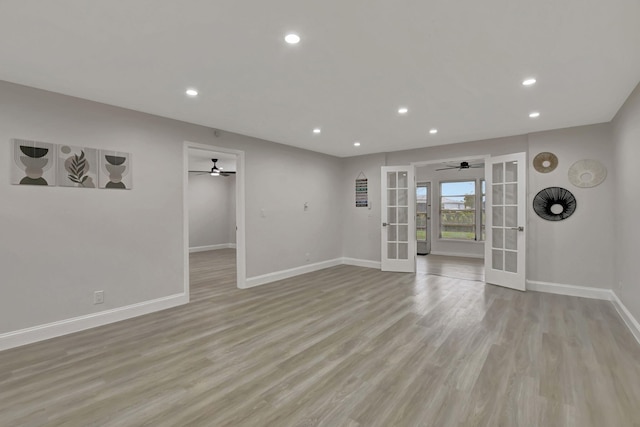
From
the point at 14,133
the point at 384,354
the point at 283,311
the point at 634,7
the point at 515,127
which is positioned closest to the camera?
the point at 634,7

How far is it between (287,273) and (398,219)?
99.7 inches

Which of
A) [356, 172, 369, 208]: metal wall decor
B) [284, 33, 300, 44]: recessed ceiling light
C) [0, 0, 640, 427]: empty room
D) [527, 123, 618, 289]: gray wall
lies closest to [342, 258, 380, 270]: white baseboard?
[0, 0, 640, 427]: empty room

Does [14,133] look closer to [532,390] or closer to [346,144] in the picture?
[346,144]

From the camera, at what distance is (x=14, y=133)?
2910 mm

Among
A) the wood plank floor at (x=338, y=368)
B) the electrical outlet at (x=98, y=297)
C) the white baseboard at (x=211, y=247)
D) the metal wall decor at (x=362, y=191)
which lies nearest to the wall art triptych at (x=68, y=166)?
the electrical outlet at (x=98, y=297)

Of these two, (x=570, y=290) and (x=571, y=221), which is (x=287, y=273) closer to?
(x=570, y=290)

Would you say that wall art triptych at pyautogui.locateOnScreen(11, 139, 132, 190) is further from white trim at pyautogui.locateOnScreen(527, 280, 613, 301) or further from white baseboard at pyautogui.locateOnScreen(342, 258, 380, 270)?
white trim at pyautogui.locateOnScreen(527, 280, 613, 301)

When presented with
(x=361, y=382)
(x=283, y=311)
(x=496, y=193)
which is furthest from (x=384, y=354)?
(x=496, y=193)

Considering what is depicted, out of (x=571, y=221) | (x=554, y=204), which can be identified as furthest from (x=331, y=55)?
(x=571, y=221)

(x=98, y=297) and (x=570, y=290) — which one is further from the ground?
(x=98, y=297)

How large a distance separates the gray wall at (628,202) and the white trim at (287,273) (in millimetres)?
4608

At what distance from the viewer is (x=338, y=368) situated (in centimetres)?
249

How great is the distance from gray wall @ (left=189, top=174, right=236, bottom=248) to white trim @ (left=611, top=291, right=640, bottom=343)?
9.21 meters

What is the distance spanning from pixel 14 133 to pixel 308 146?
4.03 m
